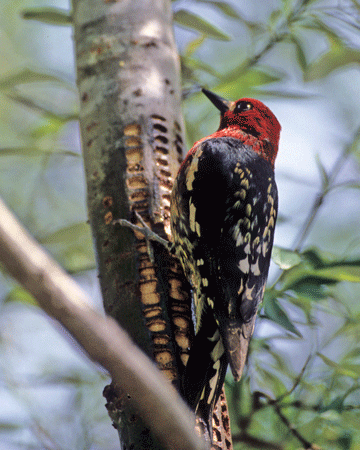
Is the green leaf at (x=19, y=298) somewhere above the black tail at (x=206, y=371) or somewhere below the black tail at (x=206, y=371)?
below

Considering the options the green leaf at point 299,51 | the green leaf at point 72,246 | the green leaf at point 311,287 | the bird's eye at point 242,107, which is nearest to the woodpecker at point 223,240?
the green leaf at point 311,287

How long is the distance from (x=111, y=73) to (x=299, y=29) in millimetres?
1128

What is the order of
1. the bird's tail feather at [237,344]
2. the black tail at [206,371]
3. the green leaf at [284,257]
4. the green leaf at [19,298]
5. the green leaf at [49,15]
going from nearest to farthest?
1. the black tail at [206,371]
2. the bird's tail feather at [237,344]
3. the green leaf at [284,257]
4. the green leaf at [19,298]
5. the green leaf at [49,15]

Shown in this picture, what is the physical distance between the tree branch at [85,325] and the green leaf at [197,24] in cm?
220

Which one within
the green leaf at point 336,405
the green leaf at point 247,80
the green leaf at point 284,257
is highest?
the green leaf at point 247,80

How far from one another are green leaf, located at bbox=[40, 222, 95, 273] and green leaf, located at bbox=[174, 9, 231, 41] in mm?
1141

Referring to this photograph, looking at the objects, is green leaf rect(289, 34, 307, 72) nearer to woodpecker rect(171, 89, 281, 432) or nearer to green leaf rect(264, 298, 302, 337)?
woodpecker rect(171, 89, 281, 432)

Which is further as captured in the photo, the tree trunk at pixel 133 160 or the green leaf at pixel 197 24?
the green leaf at pixel 197 24

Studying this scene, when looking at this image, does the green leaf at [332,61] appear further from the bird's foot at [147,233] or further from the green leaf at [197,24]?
the bird's foot at [147,233]

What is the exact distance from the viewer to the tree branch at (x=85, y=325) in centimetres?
54

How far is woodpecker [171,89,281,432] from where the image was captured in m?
1.69

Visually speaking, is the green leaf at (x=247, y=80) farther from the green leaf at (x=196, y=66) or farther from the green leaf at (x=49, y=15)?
the green leaf at (x=49, y=15)

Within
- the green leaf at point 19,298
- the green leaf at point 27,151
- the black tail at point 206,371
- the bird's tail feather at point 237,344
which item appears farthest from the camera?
the green leaf at point 27,151

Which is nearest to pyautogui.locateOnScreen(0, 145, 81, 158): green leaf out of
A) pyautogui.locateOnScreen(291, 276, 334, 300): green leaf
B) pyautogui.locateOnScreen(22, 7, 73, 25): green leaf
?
pyautogui.locateOnScreen(22, 7, 73, 25): green leaf
